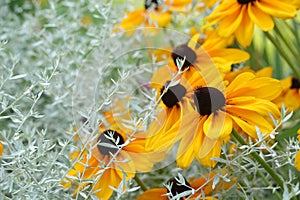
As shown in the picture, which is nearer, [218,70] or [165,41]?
[218,70]

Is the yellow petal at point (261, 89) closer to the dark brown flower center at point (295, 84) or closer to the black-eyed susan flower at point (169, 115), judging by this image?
the black-eyed susan flower at point (169, 115)

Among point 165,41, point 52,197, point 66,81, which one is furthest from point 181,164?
point 165,41

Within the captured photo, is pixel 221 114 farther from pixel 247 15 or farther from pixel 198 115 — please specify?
pixel 247 15

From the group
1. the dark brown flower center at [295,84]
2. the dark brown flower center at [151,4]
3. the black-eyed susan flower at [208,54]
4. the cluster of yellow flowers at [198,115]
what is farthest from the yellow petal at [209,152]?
the dark brown flower center at [151,4]

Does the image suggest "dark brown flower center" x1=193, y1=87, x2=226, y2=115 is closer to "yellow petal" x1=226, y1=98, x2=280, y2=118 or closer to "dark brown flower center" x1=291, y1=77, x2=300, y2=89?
"yellow petal" x1=226, y1=98, x2=280, y2=118

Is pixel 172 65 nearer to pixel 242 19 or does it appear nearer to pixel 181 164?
pixel 242 19
